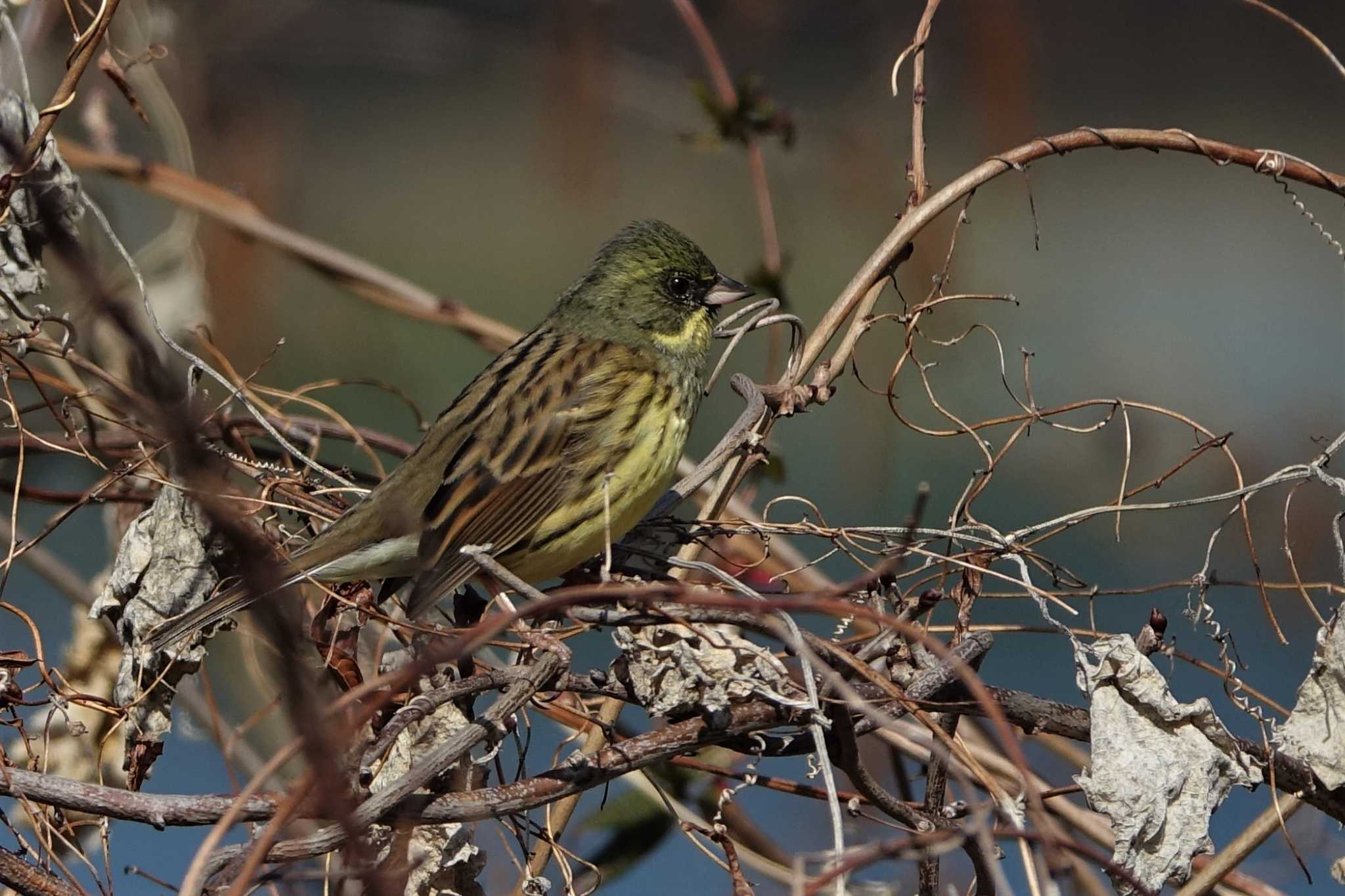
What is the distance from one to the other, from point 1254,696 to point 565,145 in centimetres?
671

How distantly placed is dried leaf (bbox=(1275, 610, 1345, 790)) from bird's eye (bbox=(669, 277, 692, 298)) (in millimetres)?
1817

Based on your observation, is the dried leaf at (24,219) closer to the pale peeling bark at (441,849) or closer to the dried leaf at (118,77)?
the dried leaf at (118,77)

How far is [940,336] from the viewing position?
5840mm

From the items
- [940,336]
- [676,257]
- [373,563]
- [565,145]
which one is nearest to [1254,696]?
[373,563]

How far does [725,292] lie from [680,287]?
111 mm

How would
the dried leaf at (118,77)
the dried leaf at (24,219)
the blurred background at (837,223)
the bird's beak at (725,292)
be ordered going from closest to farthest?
1. the dried leaf at (24,219)
2. the dried leaf at (118,77)
3. the bird's beak at (725,292)
4. the blurred background at (837,223)

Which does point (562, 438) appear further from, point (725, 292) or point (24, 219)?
point (24, 219)

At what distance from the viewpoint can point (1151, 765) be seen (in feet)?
5.17

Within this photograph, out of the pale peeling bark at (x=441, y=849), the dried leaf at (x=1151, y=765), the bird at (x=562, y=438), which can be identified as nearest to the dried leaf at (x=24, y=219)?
the bird at (x=562, y=438)

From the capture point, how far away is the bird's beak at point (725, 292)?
3117mm

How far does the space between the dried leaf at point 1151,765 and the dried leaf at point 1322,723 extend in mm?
64

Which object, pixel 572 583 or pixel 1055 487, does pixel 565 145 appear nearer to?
pixel 1055 487

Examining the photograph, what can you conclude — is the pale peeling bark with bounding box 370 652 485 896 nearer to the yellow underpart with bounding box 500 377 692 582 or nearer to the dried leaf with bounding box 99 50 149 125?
the yellow underpart with bounding box 500 377 692 582

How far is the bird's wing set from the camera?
9.31 feet
